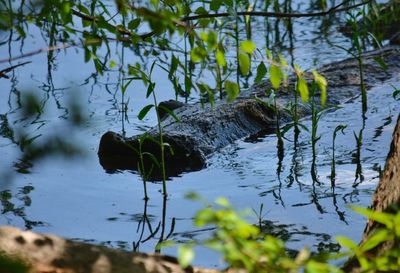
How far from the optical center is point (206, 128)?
590 centimetres

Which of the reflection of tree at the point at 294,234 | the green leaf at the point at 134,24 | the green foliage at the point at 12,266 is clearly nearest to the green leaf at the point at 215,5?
the green leaf at the point at 134,24

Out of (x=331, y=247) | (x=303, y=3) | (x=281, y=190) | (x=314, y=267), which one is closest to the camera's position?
(x=314, y=267)

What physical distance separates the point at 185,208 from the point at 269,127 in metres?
1.51

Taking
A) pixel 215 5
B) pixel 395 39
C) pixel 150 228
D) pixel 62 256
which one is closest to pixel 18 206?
pixel 150 228

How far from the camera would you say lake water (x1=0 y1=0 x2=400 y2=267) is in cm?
465

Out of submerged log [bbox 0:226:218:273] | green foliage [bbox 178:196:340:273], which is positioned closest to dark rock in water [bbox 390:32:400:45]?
submerged log [bbox 0:226:218:273]

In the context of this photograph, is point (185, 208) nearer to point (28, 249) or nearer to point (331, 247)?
point (331, 247)

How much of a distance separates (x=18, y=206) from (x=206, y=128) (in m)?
1.35

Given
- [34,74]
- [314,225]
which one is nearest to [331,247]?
[314,225]

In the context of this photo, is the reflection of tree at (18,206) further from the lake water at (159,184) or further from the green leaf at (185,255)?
the green leaf at (185,255)

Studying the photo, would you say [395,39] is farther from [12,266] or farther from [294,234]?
[12,266]

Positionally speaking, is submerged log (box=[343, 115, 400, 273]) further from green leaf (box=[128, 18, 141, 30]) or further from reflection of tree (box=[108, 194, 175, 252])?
reflection of tree (box=[108, 194, 175, 252])

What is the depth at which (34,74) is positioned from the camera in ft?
24.8

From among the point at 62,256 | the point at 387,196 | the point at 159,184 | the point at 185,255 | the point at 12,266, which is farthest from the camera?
the point at 159,184
